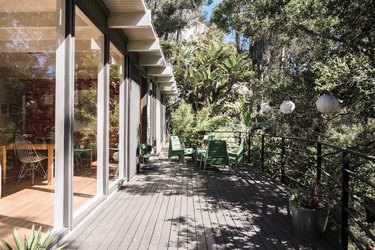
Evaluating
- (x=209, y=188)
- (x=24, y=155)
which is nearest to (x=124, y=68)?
(x=24, y=155)

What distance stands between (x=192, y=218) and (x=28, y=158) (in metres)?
3.02

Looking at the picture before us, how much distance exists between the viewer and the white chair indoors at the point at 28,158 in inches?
198

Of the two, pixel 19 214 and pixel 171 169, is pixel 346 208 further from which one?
pixel 171 169

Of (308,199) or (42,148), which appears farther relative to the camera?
(42,148)

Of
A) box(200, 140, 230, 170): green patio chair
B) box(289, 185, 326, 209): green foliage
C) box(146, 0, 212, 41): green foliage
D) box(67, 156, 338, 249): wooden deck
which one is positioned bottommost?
box(67, 156, 338, 249): wooden deck

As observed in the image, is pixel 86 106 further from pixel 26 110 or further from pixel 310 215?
pixel 310 215

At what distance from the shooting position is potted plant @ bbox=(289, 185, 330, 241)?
3.15 meters

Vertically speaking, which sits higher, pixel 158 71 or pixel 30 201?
pixel 158 71

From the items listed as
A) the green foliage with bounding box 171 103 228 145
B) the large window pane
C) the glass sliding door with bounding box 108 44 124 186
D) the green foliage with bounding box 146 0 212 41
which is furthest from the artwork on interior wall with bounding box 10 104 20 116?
the green foliage with bounding box 146 0 212 41

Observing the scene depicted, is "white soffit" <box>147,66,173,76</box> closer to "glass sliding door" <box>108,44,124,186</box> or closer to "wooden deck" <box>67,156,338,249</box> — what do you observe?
"glass sliding door" <box>108,44,124,186</box>

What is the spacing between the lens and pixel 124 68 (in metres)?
5.75

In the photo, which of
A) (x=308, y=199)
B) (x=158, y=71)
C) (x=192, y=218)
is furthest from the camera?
(x=158, y=71)

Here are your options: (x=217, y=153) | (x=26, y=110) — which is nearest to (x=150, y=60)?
(x=217, y=153)

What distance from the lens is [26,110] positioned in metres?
6.34
